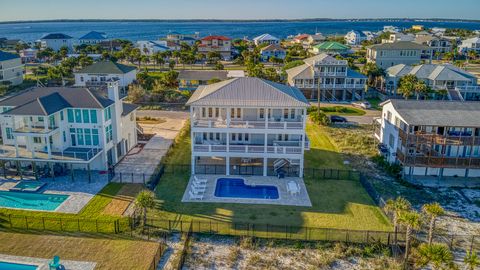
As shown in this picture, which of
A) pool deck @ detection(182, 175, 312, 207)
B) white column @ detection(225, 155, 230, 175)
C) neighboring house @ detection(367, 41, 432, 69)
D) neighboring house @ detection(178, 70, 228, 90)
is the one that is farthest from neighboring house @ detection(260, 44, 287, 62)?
pool deck @ detection(182, 175, 312, 207)

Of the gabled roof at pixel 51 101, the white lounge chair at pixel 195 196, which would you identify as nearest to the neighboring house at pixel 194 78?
the gabled roof at pixel 51 101

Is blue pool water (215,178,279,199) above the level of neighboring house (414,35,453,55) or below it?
below

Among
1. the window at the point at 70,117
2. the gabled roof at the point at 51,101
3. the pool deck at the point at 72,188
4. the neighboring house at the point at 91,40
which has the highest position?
the neighboring house at the point at 91,40

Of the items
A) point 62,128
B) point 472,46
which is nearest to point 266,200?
point 62,128

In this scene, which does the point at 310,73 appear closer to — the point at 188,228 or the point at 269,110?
the point at 269,110

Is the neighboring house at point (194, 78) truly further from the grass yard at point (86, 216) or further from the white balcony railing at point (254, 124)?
the grass yard at point (86, 216)

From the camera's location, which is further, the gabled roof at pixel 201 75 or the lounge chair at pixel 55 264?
the gabled roof at pixel 201 75

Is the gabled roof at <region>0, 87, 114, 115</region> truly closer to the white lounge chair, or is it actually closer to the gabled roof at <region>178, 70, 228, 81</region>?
the white lounge chair

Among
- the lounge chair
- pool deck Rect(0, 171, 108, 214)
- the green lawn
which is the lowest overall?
the green lawn

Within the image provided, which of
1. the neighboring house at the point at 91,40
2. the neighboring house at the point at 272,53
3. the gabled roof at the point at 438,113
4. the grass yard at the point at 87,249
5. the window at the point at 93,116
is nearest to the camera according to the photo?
the grass yard at the point at 87,249
